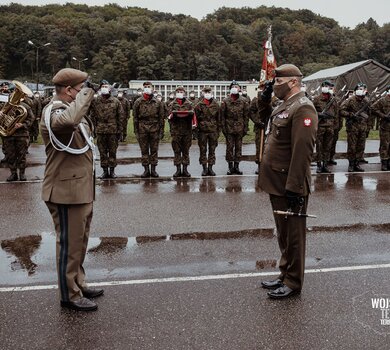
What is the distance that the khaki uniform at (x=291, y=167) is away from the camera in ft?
12.7

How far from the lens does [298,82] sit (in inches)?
163

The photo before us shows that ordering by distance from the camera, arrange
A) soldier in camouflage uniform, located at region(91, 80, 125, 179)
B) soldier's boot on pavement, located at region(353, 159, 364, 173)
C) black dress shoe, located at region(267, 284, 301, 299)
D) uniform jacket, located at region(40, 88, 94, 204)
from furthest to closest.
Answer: soldier's boot on pavement, located at region(353, 159, 364, 173), soldier in camouflage uniform, located at region(91, 80, 125, 179), black dress shoe, located at region(267, 284, 301, 299), uniform jacket, located at region(40, 88, 94, 204)

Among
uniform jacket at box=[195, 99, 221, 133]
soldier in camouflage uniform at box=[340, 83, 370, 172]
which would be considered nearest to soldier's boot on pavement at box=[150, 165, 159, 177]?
uniform jacket at box=[195, 99, 221, 133]

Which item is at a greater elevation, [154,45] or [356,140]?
[154,45]

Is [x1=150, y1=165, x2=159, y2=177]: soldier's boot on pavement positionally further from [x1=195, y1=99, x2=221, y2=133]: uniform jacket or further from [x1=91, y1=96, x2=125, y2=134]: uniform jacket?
[x1=195, y1=99, x2=221, y2=133]: uniform jacket

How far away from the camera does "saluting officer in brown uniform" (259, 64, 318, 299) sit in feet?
12.8

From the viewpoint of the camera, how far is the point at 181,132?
10242 millimetres

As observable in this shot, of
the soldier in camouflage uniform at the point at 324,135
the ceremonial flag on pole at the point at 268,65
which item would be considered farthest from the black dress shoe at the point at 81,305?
the soldier in camouflage uniform at the point at 324,135

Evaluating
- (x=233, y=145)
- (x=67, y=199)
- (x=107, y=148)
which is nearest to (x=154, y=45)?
(x=233, y=145)

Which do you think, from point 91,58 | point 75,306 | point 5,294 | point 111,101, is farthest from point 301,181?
point 91,58

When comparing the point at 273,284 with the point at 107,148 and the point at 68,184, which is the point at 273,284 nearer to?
the point at 68,184

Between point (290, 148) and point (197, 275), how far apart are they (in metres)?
1.57

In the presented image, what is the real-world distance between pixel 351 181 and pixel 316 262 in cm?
519

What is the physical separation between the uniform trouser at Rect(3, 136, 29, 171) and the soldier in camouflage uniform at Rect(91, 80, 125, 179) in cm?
157
